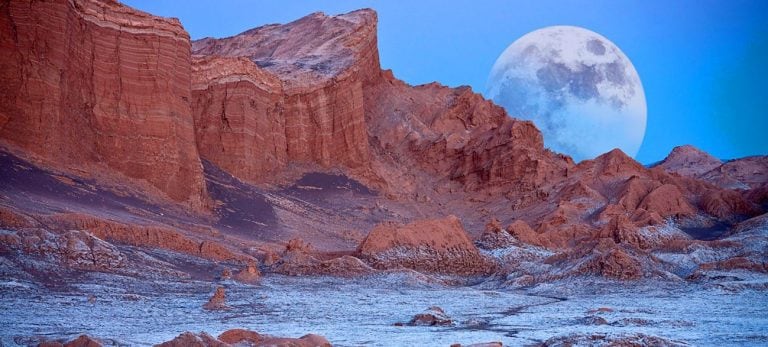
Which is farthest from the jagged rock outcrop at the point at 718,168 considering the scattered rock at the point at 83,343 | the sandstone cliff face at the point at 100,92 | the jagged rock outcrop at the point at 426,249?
the scattered rock at the point at 83,343

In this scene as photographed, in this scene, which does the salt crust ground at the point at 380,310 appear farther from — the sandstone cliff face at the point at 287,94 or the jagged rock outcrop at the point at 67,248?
the sandstone cliff face at the point at 287,94

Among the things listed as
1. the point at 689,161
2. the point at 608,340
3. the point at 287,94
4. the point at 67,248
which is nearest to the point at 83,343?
the point at 608,340

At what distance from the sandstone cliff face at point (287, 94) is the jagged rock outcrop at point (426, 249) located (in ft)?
68.2

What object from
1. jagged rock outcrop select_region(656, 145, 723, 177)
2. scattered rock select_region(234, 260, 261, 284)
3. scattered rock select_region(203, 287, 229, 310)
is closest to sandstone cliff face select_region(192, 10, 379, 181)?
scattered rock select_region(234, 260, 261, 284)

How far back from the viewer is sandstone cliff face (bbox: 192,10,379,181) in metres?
58.7

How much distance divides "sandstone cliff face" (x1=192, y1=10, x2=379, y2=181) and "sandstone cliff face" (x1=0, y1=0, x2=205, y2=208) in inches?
333

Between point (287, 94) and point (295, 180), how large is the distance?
Result: 21.6ft

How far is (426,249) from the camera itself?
38.7 meters

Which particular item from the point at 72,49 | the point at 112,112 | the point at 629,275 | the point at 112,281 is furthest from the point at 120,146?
the point at 629,275

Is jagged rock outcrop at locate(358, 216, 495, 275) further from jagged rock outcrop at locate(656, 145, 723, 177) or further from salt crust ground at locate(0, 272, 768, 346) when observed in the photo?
jagged rock outcrop at locate(656, 145, 723, 177)

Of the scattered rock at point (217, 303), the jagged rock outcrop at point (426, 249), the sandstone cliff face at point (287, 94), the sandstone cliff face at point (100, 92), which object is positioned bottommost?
the scattered rock at point (217, 303)

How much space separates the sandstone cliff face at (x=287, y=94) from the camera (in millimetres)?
58688

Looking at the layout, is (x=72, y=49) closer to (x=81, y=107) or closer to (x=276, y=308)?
(x=81, y=107)

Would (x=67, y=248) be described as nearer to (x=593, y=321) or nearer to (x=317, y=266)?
(x=317, y=266)
